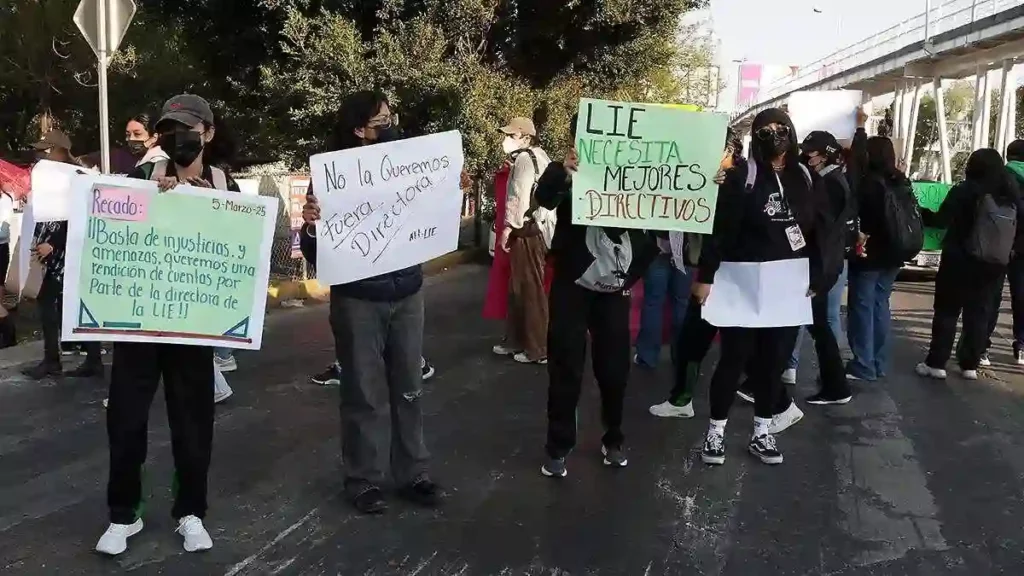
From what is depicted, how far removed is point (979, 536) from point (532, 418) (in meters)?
2.69

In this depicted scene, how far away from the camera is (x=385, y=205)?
4406 millimetres

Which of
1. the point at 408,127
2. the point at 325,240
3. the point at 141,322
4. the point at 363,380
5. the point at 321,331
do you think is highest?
the point at 408,127

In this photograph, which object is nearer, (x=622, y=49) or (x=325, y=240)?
(x=325, y=240)

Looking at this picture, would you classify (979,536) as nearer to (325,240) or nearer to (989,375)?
(325,240)

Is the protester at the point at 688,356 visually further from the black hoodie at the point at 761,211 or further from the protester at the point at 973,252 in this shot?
the protester at the point at 973,252

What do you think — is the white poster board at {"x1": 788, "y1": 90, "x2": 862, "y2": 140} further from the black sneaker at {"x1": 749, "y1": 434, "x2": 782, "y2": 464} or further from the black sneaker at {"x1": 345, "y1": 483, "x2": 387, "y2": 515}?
the black sneaker at {"x1": 345, "y1": 483, "x2": 387, "y2": 515}

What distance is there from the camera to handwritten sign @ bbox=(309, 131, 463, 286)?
4270 mm

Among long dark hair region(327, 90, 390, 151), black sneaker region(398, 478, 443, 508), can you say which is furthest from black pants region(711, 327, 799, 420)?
long dark hair region(327, 90, 390, 151)

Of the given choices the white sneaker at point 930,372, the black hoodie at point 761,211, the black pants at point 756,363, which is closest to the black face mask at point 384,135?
the black hoodie at point 761,211

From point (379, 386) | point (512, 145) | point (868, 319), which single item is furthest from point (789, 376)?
point (379, 386)

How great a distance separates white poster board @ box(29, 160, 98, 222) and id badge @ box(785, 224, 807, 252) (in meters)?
4.06

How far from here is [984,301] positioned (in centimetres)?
759

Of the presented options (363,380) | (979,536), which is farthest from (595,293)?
(979,536)

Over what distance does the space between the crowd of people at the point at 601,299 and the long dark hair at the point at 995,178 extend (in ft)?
0.03
